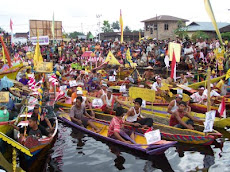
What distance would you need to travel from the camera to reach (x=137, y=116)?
9984 mm

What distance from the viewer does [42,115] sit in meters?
9.84

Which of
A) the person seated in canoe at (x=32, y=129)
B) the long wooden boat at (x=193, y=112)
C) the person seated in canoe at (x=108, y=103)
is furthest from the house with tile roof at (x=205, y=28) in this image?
the person seated in canoe at (x=32, y=129)

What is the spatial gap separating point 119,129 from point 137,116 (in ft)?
2.75

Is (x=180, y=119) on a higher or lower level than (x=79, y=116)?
higher

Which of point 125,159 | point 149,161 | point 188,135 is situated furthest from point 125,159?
point 188,135

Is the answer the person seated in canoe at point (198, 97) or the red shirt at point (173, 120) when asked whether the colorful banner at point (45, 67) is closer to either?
the red shirt at point (173, 120)

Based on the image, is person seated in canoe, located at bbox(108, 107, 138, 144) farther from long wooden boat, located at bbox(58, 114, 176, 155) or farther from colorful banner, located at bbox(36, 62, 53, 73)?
colorful banner, located at bbox(36, 62, 53, 73)

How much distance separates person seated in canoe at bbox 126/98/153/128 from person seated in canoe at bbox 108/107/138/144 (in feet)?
0.82

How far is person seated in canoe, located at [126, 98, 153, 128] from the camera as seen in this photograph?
31.8ft

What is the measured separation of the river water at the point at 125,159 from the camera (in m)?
8.55

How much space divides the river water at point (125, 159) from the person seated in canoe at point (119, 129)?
0.42 metres

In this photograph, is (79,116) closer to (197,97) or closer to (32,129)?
(32,129)

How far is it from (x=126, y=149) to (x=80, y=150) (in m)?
1.63

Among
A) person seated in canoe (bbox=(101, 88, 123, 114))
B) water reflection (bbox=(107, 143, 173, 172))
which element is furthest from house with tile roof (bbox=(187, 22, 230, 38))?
water reflection (bbox=(107, 143, 173, 172))
